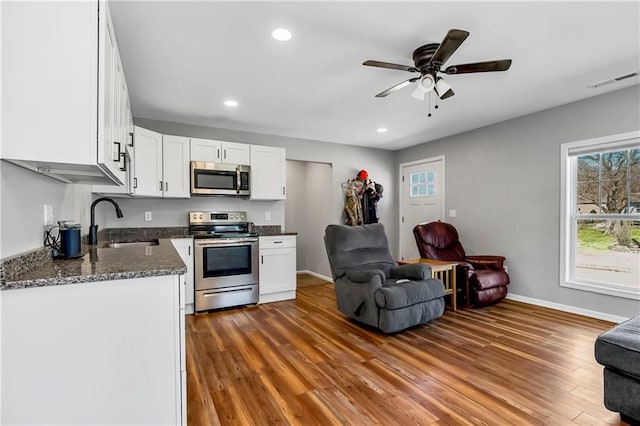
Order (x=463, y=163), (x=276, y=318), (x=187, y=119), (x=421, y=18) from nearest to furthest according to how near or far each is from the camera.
→ (x=421, y=18), (x=276, y=318), (x=187, y=119), (x=463, y=163)

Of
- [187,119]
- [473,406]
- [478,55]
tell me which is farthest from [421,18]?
[187,119]

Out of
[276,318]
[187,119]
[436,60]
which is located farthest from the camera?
[187,119]

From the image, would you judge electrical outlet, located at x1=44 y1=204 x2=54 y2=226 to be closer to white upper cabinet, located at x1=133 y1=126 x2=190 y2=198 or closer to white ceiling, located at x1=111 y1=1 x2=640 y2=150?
white ceiling, located at x1=111 y1=1 x2=640 y2=150

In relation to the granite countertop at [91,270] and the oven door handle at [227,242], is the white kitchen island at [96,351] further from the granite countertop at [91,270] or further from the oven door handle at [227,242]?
the oven door handle at [227,242]

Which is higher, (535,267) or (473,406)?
(535,267)

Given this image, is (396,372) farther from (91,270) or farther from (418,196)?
(418,196)

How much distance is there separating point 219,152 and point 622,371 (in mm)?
4162

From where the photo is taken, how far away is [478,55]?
8.18ft

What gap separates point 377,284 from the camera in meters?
3.04

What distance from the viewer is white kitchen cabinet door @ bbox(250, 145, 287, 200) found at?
4324mm

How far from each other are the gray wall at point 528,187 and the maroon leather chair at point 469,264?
0.32 metres

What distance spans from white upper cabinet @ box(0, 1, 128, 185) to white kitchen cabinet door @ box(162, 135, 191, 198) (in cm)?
254

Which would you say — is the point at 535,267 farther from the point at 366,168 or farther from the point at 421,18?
the point at 421,18

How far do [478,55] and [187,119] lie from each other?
337 cm
